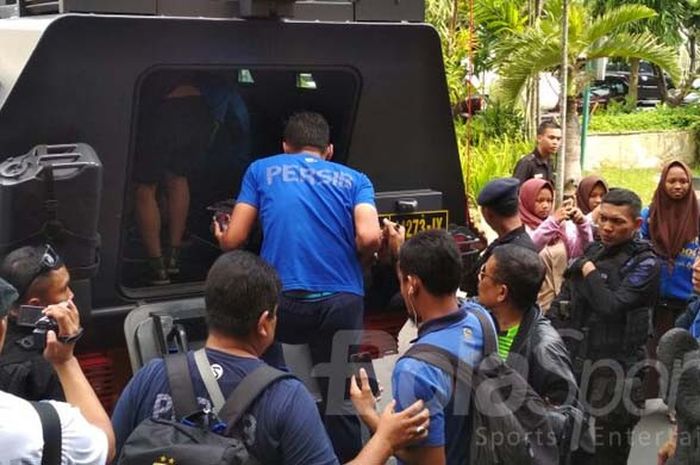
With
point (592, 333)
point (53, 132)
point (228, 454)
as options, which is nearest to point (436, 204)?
point (592, 333)

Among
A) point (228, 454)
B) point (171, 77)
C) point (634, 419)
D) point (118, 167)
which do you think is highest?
point (171, 77)

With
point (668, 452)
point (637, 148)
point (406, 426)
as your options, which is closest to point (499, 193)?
point (668, 452)

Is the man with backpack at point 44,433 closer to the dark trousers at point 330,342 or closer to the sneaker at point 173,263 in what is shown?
the dark trousers at point 330,342

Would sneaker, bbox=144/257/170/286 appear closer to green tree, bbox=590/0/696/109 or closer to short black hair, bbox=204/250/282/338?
short black hair, bbox=204/250/282/338

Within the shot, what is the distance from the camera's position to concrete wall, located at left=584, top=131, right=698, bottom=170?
1554cm

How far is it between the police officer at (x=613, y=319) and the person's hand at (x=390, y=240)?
763mm

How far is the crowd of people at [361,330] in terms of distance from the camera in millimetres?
2463

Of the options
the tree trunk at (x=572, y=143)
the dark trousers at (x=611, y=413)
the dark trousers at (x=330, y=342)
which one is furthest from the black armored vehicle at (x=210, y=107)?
the tree trunk at (x=572, y=143)

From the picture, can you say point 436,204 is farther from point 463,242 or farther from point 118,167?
point 118,167

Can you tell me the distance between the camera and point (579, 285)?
4309 mm

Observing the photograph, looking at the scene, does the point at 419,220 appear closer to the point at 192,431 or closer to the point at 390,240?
the point at 390,240

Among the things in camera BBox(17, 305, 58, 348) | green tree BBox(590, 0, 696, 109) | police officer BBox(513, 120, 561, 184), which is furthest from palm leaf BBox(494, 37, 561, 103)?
camera BBox(17, 305, 58, 348)

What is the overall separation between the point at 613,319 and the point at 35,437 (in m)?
2.75

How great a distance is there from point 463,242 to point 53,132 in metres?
1.85
